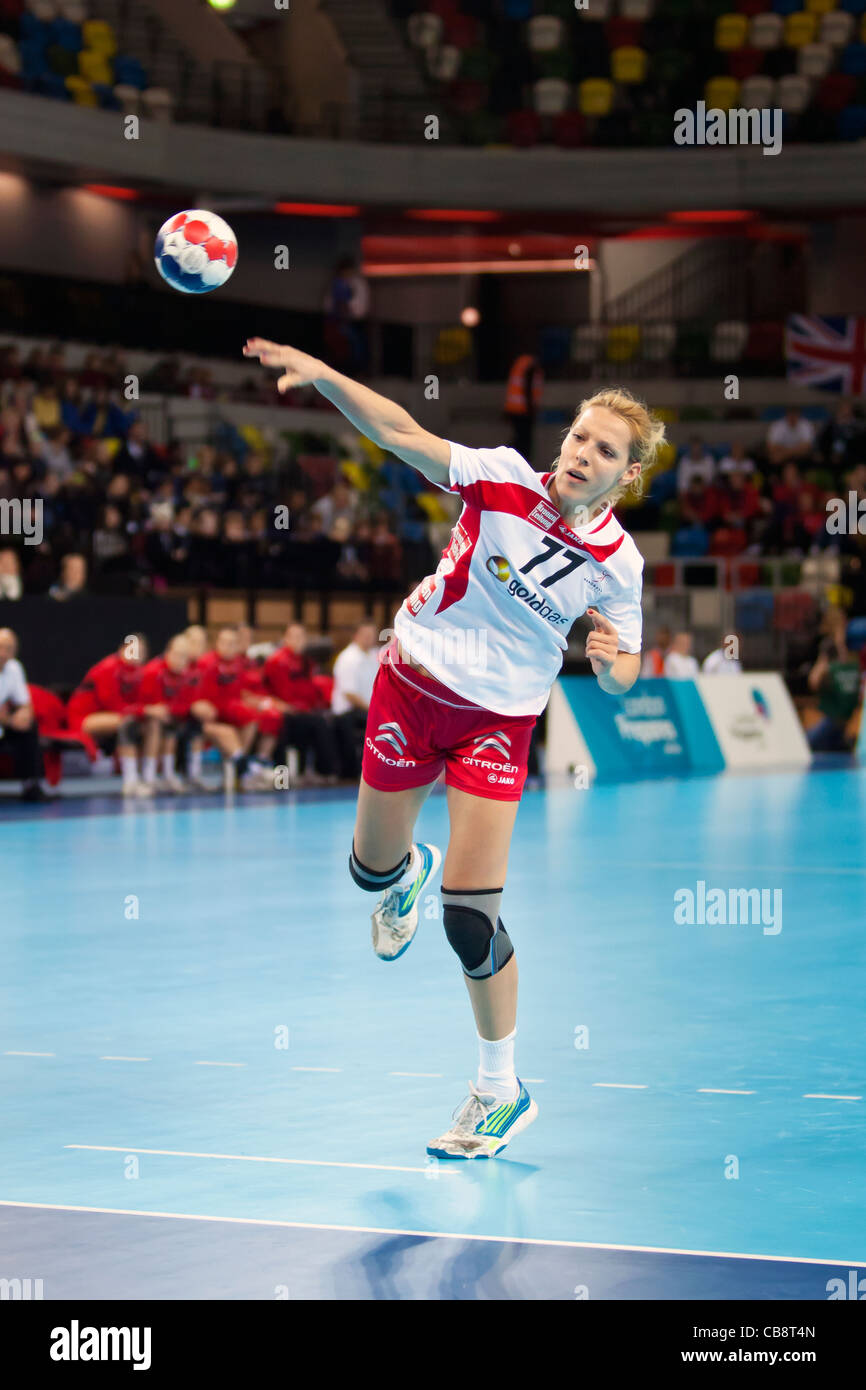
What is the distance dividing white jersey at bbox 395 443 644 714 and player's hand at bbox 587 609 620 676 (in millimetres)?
89

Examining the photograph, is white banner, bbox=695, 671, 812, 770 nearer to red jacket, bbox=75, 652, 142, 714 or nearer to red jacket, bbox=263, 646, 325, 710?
red jacket, bbox=263, 646, 325, 710

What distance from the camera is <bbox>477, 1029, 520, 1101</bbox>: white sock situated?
5242mm

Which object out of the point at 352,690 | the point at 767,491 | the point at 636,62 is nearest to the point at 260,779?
the point at 352,690

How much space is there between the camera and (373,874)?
225 inches

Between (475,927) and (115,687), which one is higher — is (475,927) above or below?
above

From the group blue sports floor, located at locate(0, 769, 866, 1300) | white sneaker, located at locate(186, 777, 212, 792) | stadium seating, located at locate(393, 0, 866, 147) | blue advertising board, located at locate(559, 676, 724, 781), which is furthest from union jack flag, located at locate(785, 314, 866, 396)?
blue sports floor, located at locate(0, 769, 866, 1300)

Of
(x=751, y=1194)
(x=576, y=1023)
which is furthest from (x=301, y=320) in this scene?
(x=751, y=1194)

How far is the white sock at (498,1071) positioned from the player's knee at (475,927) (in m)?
0.22

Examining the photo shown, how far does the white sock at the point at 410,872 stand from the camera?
19.2 ft

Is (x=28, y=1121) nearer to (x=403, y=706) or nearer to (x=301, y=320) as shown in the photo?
(x=403, y=706)

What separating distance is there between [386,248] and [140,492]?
16.8 m

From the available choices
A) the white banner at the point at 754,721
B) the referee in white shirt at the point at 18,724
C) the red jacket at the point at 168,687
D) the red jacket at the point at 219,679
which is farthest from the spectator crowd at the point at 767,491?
the referee in white shirt at the point at 18,724

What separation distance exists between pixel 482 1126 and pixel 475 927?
58 cm

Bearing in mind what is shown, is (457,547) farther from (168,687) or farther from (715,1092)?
(168,687)
